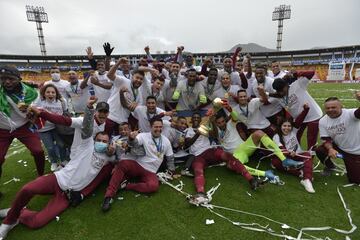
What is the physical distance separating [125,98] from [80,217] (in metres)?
2.71

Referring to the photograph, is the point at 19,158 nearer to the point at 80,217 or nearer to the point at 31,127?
the point at 31,127

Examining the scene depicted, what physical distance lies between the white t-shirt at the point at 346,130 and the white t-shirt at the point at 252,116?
129 cm

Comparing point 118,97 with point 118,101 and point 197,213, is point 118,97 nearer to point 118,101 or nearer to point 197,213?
point 118,101

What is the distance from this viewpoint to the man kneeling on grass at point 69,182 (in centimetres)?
377

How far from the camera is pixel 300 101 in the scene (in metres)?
5.84

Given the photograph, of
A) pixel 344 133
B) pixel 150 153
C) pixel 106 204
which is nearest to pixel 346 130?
pixel 344 133

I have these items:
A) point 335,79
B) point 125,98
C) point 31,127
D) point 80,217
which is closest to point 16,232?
point 80,217

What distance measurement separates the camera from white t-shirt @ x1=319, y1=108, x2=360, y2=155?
496 cm

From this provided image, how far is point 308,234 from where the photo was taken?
137 inches

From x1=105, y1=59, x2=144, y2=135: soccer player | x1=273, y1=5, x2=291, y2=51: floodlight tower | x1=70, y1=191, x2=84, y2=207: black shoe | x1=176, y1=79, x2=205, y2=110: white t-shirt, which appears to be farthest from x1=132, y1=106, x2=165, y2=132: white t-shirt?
x1=273, y1=5, x2=291, y2=51: floodlight tower

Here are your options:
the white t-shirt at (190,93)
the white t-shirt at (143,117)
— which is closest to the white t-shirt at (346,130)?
the white t-shirt at (190,93)

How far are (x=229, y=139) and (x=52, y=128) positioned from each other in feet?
13.2

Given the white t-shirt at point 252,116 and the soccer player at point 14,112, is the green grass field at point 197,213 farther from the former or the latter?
the white t-shirt at point 252,116

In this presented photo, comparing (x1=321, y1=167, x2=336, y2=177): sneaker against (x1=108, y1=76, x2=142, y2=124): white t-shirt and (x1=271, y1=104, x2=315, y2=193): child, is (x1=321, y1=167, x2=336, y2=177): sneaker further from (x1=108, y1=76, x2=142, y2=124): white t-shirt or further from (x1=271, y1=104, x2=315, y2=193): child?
(x1=108, y1=76, x2=142, y2=124): white t-shirt
